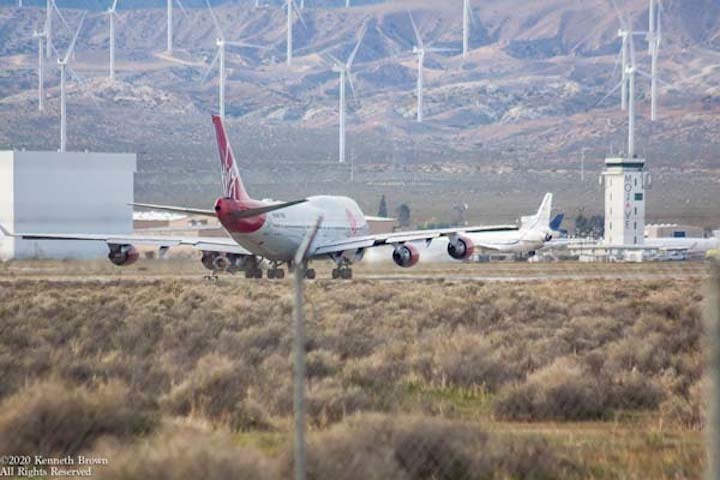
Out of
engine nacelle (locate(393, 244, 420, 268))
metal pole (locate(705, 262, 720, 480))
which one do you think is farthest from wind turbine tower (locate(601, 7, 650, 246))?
metal pole (locate(705, 262, 720, 480))

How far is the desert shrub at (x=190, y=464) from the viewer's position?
54.9 feet

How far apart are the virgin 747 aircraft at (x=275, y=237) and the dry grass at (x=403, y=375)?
59.6ft

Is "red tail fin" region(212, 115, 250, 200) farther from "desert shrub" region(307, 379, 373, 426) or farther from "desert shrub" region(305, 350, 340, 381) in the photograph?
"desert shrub" region(307, 379, 373, 426)

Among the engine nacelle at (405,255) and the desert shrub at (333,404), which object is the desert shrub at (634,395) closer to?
the desert shrub at (333,404)

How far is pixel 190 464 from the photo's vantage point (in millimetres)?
16750

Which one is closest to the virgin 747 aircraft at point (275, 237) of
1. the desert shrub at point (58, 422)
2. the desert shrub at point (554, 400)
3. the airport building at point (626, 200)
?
the desert shrub at point (554, 400)

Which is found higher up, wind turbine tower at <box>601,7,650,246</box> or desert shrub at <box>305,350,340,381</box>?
wind turbine tower at <box>601,7,650,246</box>

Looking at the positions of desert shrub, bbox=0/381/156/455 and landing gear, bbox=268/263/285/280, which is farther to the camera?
landing gear, bbox=268/263/285/280

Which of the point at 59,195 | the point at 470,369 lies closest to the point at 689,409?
the point at 470,369

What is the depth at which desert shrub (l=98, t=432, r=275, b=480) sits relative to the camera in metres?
16.7

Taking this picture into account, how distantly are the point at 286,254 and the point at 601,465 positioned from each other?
147ft

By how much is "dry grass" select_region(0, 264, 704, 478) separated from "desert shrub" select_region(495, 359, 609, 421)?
0.03 metres

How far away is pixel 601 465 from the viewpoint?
19.9 metres

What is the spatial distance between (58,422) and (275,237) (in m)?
42.9
